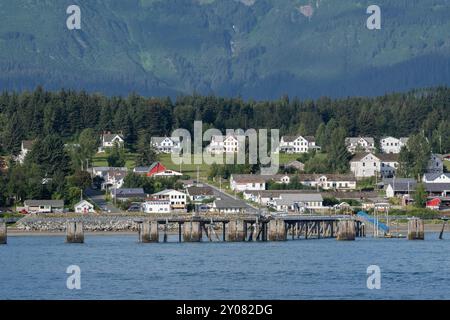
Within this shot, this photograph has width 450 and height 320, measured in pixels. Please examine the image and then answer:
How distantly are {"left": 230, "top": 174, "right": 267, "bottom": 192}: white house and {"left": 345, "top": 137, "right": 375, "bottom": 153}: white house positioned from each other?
26547 millimetres

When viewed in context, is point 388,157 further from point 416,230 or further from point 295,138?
point 416,230

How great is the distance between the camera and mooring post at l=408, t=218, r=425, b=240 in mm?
88312

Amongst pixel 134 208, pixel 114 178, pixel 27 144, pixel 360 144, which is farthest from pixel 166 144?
pixel 134 208

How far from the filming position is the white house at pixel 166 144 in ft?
480

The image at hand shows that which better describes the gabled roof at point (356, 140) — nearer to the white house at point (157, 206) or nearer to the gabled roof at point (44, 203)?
the white house at point (157, 206)

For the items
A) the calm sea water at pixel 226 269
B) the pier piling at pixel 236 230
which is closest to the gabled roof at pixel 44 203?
the calm sea water at pixel 226 269

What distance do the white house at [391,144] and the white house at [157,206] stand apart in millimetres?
52161

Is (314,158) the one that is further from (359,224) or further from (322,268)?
(322,268)

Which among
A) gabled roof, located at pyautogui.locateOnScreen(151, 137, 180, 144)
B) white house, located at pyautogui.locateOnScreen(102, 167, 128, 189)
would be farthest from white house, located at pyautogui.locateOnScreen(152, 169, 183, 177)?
gabled roof, located at pyautogui.locateOnScreen(151, 137, 180, 144)

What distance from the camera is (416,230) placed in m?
88.4

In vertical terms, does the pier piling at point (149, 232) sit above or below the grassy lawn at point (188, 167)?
below
